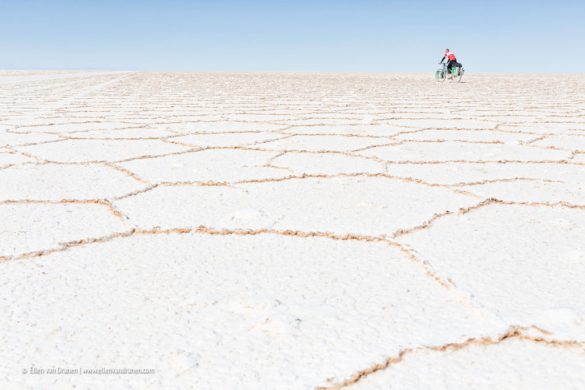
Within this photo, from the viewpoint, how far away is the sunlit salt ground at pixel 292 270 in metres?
0.67

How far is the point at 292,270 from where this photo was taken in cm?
95

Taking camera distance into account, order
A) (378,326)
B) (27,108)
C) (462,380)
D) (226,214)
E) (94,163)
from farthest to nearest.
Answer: (27,108) < (94,163) < (226,214) < (378,326) < (462,380)

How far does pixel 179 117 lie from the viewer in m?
3.41

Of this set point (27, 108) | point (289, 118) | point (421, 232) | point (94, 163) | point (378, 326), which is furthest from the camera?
point (27, 108)

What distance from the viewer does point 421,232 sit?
3.78 feet

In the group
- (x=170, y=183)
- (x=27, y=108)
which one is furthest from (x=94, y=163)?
(x=27, y=108)

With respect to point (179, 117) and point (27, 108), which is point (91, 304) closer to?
point (179, 117)

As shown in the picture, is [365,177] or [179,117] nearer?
[365,177]

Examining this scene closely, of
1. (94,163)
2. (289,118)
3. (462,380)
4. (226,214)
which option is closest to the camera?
(462,380)

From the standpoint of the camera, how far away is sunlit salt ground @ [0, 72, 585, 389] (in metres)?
0.67

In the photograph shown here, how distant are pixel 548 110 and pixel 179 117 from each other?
97.7 inches

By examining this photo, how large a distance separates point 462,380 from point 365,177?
42.0 inches

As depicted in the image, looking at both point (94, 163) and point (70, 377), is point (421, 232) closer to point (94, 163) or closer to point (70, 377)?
point (70, 377)

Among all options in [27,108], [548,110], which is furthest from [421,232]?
[27,108]
